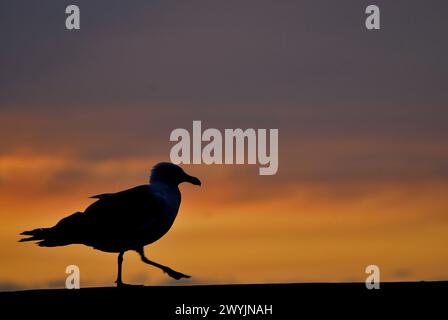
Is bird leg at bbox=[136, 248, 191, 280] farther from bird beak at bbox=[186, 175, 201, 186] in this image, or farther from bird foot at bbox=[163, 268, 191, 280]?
bird beak at bbox=[186, 175, 201, 186]

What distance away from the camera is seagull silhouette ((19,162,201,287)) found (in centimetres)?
1633

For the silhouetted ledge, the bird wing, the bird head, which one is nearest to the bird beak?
the bird head

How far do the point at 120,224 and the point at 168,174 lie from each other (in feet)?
4.73

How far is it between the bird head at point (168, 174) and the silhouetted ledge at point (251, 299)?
14.9 feet

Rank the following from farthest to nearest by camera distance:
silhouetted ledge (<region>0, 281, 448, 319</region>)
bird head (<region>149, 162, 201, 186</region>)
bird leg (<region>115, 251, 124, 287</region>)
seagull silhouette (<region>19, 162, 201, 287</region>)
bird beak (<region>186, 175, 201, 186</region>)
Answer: bird beak (<region>186, 175, 201, 186</region>)
bird head (<region>149, 162, 201, 186</region>)
seagull silhouette (<region>19, 162, 201, 287</region>)
bird leg (<region>115, 251, 124, 287</region>)
silhouetted ledge (<region>0, 281, 448, 319</region>)

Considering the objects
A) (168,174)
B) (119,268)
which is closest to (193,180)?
(168,174)

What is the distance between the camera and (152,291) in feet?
41.8

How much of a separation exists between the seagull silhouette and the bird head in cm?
46

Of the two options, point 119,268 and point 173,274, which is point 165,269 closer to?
point 173,274

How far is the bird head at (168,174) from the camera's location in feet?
56.7

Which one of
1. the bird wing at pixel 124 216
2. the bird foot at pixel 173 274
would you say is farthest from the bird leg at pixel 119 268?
the bird foot at pixel 173 274
